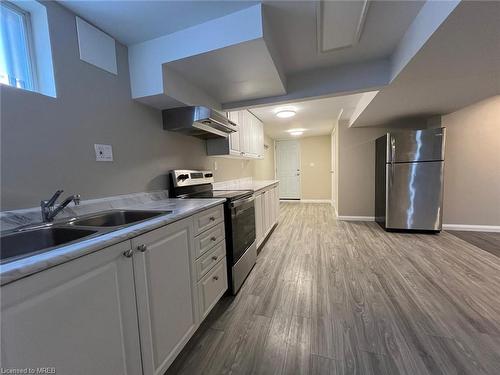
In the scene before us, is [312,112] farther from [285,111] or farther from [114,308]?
[114,308]

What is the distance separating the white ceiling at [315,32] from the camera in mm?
1351

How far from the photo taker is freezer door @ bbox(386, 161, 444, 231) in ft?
10.6

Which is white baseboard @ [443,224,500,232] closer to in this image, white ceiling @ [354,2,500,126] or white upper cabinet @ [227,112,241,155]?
white ceiling @ [354,2,500,126]

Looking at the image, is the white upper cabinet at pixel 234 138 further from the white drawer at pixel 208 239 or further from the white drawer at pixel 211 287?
the white drawer at pixel 211 287

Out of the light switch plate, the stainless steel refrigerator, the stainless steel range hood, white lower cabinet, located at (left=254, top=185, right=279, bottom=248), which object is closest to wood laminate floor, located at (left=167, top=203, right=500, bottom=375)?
white lower cabinet, located at (left=254, top=185, right=279, bottom=248)

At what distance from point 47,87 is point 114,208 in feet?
2.66

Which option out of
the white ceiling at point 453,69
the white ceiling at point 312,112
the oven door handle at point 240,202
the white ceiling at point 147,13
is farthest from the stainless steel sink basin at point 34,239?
the white ceiling at point 312,112

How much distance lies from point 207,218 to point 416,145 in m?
3.50

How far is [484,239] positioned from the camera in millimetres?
3043

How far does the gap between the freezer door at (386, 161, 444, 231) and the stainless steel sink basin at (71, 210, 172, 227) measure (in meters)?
3.60

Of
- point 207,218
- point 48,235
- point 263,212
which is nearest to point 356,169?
point 263,212

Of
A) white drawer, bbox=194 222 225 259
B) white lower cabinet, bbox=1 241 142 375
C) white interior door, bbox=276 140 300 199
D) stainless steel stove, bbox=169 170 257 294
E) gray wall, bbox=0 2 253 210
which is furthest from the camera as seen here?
white interior door, bbox=276 140 300 199

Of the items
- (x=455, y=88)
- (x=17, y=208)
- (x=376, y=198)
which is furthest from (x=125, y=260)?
(x=376, y=198)

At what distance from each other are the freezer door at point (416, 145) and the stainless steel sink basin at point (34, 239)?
396 cm
